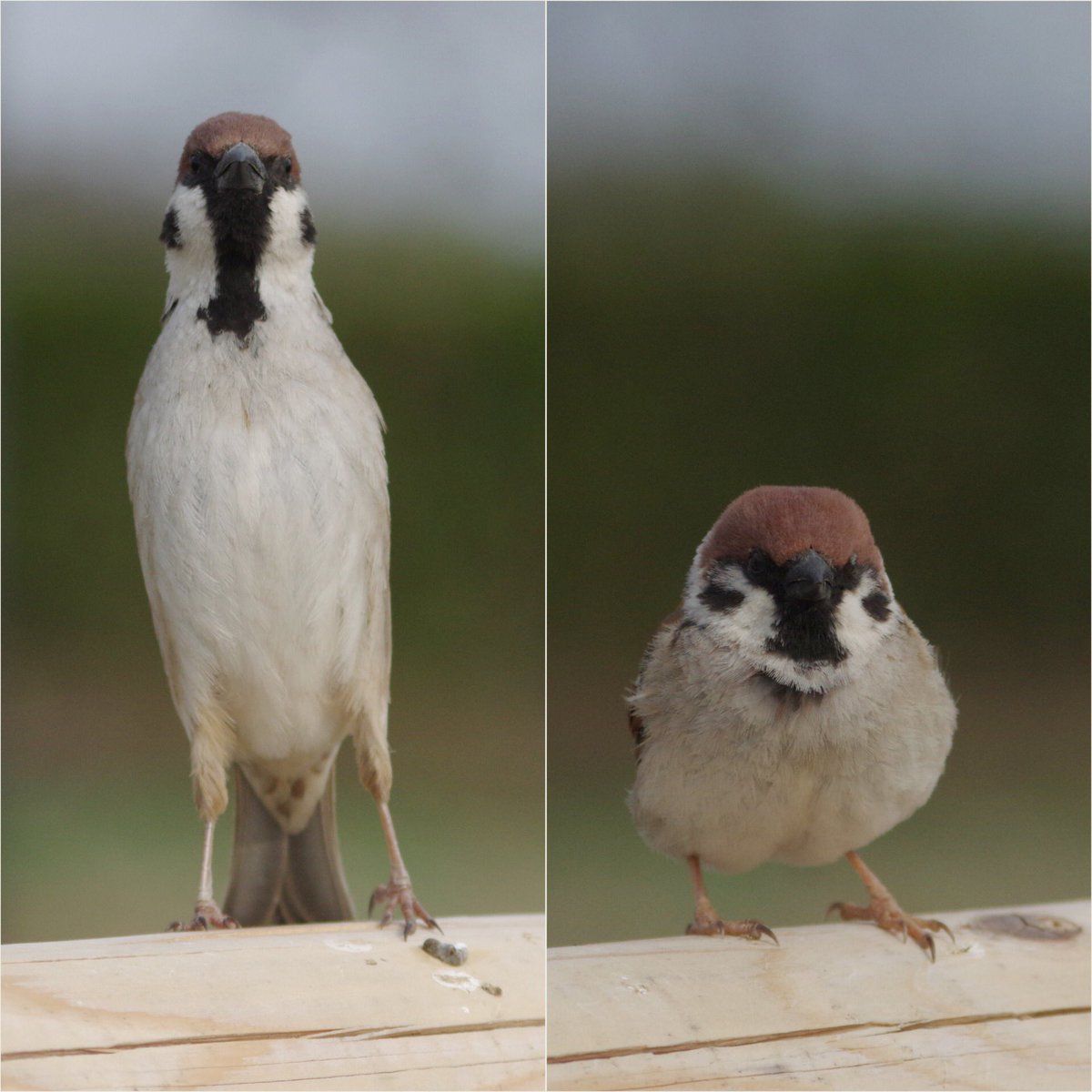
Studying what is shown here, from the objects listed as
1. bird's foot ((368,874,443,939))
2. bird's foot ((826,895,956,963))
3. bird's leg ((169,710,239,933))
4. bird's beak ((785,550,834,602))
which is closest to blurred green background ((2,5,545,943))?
bird's foot ((368,874,443,939))

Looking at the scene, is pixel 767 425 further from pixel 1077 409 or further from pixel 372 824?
pixel 372 824

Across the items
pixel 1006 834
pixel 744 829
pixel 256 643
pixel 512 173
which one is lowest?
pixel 1006 834

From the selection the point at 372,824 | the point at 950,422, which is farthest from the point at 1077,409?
the point at 372,824

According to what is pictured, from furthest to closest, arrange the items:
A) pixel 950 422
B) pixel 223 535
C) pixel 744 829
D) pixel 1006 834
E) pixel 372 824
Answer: pixel 1006 834 → pixel 950 422 → pixel 372 824 → pixel 744 829 → pixel 223 535

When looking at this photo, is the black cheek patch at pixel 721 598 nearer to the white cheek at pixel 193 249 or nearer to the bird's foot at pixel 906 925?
the bird's foot at pixel 906 925

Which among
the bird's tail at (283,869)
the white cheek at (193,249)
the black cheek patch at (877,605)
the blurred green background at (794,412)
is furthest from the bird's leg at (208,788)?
the black cheek patch at (877,605)

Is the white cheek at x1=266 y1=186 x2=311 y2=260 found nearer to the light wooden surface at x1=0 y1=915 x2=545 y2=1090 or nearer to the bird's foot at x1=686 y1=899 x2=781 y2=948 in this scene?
the light wooden surface at x1=0 y1=915 x2=545 y2=1090

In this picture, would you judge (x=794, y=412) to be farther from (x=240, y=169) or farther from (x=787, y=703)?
(x=240, y=169)
